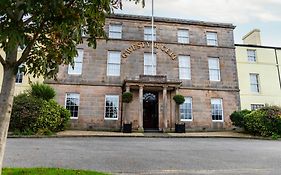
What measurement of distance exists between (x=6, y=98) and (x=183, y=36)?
64.7 ft

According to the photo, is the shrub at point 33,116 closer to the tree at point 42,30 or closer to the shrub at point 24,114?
the shrub at point 24,114

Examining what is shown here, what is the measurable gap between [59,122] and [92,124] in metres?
3.53

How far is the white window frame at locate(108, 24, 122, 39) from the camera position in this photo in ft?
68.1

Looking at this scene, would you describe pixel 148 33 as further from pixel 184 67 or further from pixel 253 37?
pixel 253 37

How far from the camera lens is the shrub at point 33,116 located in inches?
537

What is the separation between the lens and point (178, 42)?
69.9 feet

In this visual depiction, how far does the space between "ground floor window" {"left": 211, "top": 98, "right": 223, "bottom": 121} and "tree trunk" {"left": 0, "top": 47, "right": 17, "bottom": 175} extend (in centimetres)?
1837

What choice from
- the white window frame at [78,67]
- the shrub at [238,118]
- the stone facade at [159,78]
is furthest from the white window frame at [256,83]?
the white window frame at [78,67]

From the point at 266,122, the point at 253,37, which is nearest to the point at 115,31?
the point at 266,122

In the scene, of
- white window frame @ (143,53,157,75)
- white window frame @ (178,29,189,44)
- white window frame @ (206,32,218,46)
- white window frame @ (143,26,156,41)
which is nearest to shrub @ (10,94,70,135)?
white window frame @ (143,53,157,75)

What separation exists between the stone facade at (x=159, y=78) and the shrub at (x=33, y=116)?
354cm

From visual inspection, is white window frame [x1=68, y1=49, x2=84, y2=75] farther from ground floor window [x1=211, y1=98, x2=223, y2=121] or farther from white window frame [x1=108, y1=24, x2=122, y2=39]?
ground floor window [x1=211, y1=98, x2=223, y2=121]

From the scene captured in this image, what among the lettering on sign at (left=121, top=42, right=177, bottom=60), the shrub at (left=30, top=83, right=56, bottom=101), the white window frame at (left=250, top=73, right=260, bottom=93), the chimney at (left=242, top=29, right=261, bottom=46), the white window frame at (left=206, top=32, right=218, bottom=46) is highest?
the chimney at (left=242, top=29, right=261, bottom=46)

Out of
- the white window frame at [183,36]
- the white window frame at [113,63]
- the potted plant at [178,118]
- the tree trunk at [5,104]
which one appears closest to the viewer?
the tree trunk at [5,104]
